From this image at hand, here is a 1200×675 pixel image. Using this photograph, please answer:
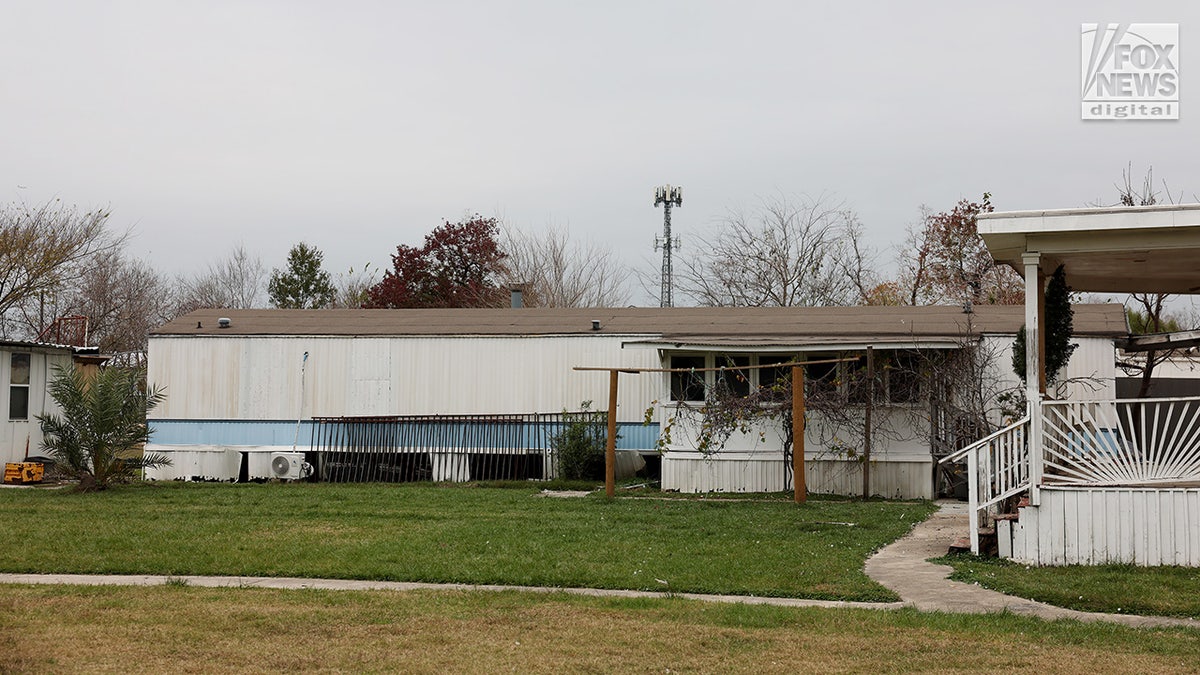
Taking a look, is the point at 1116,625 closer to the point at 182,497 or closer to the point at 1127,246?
the point at 1127,246

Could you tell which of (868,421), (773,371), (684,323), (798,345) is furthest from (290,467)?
(868,421)

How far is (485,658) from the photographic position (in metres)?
7.09

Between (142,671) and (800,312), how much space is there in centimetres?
1800

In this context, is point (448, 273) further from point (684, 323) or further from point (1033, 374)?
point (1033, 374)

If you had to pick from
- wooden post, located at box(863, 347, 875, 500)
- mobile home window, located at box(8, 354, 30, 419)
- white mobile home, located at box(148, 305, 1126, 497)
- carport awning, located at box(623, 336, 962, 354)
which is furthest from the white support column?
mobile home window, located at box(8, 354, 30, 419)

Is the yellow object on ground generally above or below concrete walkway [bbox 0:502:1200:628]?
above

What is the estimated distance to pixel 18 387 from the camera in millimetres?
23000

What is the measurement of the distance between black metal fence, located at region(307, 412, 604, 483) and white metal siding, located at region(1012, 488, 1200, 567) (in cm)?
1187

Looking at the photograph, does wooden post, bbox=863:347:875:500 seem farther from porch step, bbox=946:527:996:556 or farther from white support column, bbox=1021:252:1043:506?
porch step, bbox=946:527:996:556

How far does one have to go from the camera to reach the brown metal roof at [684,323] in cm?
2003

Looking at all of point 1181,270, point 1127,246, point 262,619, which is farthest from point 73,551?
point 1181,270

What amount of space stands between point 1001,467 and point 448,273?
34.6 metres

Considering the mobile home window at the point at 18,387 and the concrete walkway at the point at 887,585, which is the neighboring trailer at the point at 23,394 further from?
the concrete walkway at the point at 887,585

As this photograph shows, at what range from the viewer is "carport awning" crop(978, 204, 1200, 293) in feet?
35.6
